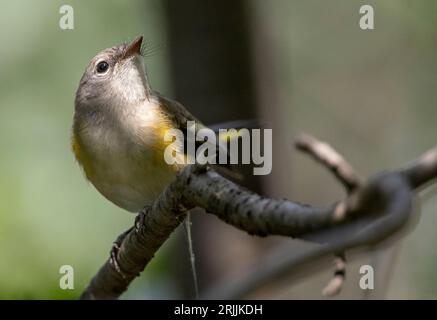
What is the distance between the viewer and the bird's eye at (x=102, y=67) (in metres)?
4.05

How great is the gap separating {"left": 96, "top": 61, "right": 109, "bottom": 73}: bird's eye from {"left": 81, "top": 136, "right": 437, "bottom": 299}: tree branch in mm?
1707

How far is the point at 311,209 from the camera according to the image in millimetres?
1431

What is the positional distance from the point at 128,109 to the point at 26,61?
2.19 m

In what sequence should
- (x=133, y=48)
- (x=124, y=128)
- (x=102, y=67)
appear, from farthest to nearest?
(x=102, y=67)
(x=133, y=48)
(x=124, y=128)

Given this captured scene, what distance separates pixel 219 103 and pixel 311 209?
9.42 ft

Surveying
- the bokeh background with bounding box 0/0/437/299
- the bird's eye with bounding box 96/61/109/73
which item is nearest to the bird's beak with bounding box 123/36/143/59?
the bird's eye with bounding box 96/61/109/73

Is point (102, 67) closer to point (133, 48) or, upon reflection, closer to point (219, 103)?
point (133, 48)

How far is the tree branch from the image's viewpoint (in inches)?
47.5

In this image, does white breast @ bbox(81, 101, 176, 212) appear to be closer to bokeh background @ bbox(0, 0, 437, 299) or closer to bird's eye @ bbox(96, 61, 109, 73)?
bird's eye @ bbox(96, 61, 109, 73)

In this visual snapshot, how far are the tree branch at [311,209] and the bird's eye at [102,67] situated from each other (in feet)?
5.60

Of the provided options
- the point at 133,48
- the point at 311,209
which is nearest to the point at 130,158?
the point at 133,48

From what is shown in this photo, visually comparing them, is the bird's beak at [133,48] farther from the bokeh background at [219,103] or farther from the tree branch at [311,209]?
the tree branch at [311,209]

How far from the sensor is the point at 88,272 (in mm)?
4574
